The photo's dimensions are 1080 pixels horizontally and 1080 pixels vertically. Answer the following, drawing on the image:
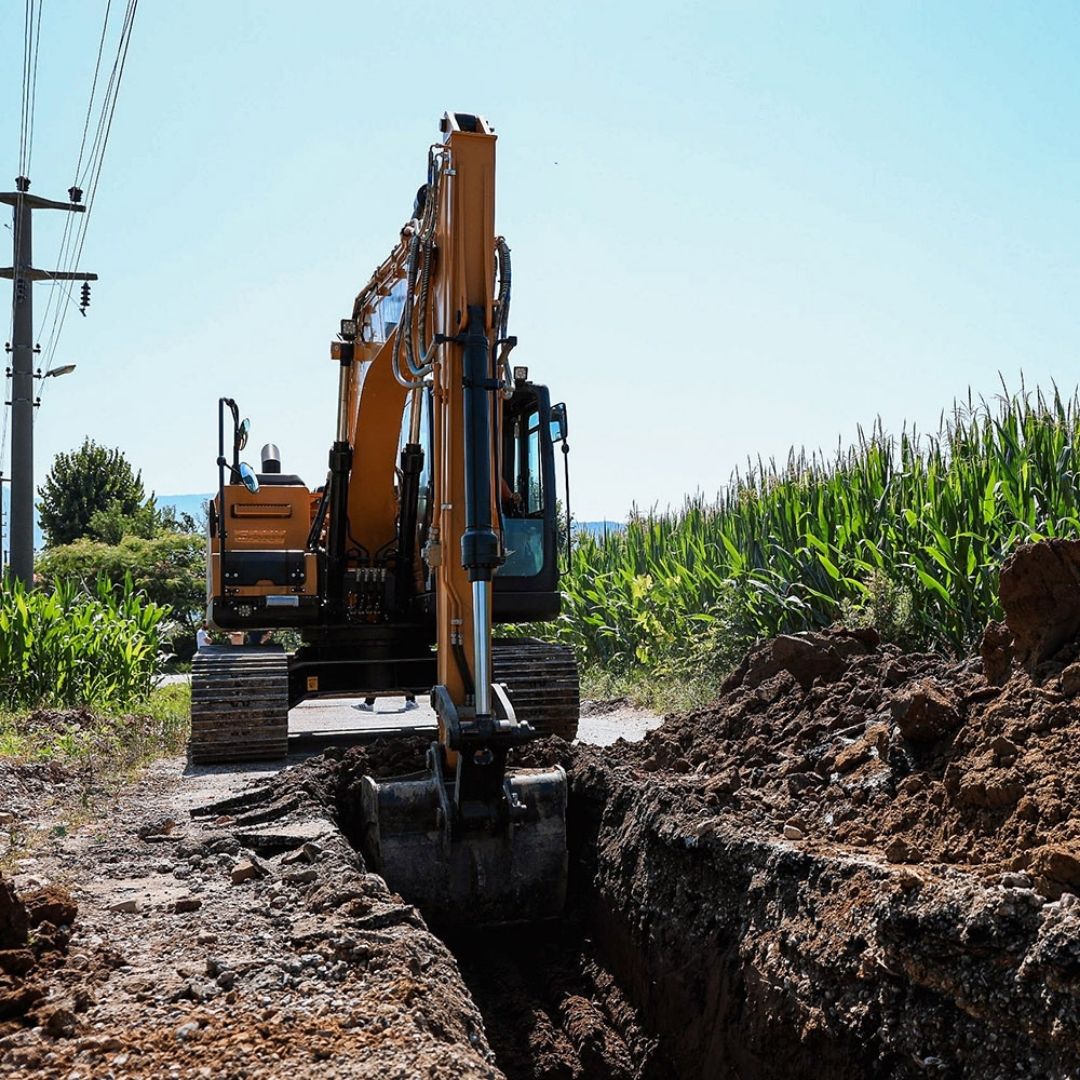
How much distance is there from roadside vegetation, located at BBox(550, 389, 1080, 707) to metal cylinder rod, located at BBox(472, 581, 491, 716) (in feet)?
14.4

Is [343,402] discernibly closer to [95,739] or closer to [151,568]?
[95,739]

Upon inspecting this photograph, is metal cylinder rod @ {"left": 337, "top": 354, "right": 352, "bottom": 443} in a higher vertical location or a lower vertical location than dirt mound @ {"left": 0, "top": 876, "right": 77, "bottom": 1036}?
higher

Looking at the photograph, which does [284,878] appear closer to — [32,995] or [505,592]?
[32,995]

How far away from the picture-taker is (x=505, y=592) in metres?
8.90

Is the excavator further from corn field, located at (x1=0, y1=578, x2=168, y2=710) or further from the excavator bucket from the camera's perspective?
corn field, located at (x1=0, y1=578, x2=168, y2=710)

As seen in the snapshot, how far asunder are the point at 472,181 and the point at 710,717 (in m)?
3.39

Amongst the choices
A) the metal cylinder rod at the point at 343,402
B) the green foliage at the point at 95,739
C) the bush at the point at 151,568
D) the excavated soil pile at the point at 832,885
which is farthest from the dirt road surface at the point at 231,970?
the bush at the point at 151,568

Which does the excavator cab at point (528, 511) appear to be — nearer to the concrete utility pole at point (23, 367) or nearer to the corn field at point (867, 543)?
the corn field at point (867, 543)

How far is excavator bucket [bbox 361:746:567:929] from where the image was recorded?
5586mm

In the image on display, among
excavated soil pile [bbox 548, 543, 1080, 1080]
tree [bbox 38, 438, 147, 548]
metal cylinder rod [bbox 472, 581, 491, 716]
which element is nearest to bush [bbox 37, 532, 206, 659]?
tree [bbox 38, 438, 147, 548]

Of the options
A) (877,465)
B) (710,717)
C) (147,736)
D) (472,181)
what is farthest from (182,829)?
(877,465)

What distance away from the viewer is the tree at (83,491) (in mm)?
36406

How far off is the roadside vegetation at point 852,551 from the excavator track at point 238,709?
4.69 metres

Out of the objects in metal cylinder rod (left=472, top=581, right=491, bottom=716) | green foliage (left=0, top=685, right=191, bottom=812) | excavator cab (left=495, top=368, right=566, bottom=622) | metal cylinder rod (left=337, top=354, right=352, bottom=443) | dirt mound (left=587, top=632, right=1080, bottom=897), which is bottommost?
green foliage (left=0, top=685, right=191, bottom=812)
